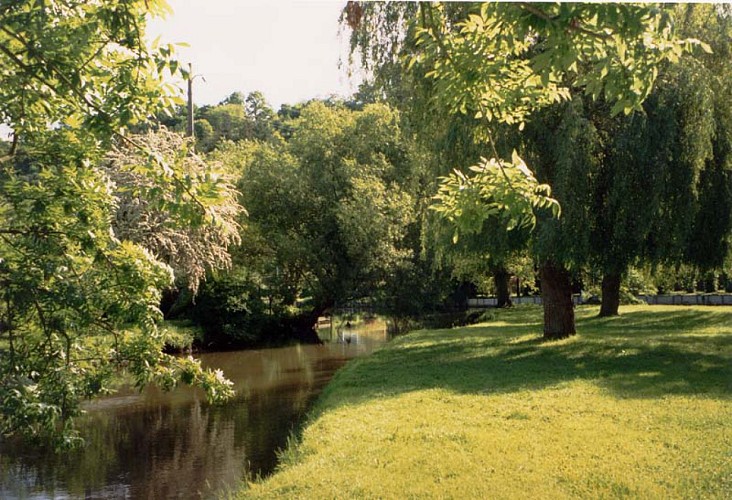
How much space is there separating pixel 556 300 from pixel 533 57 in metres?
14.0

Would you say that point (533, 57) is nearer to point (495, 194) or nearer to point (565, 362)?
point (495, 194)

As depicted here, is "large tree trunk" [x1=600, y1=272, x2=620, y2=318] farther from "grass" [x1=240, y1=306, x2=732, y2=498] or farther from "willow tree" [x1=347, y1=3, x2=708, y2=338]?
"willow tree" [x1=347, y1=3, x2=708, y2=338]

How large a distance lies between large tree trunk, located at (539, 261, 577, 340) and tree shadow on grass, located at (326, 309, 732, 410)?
1.55 feet

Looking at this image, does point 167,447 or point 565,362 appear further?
point 565,362

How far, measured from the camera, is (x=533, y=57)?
4047mm

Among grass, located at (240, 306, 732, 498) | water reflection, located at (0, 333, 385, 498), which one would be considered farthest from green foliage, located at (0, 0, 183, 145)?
water reflection, located at (0, 333, 385, 498)

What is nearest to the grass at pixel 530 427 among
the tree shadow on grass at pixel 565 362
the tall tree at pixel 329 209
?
the tree shadow on grass at pixel 565 362

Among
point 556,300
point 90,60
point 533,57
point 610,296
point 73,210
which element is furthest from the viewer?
point 610,296

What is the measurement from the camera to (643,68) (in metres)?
3.40

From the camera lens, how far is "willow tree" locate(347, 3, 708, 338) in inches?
124

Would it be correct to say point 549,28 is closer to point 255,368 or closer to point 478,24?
point 478,24

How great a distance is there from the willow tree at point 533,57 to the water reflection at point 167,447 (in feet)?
22.7

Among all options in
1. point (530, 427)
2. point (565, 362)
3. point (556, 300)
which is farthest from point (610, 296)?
point (530, 427)

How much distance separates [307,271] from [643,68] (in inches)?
1091
